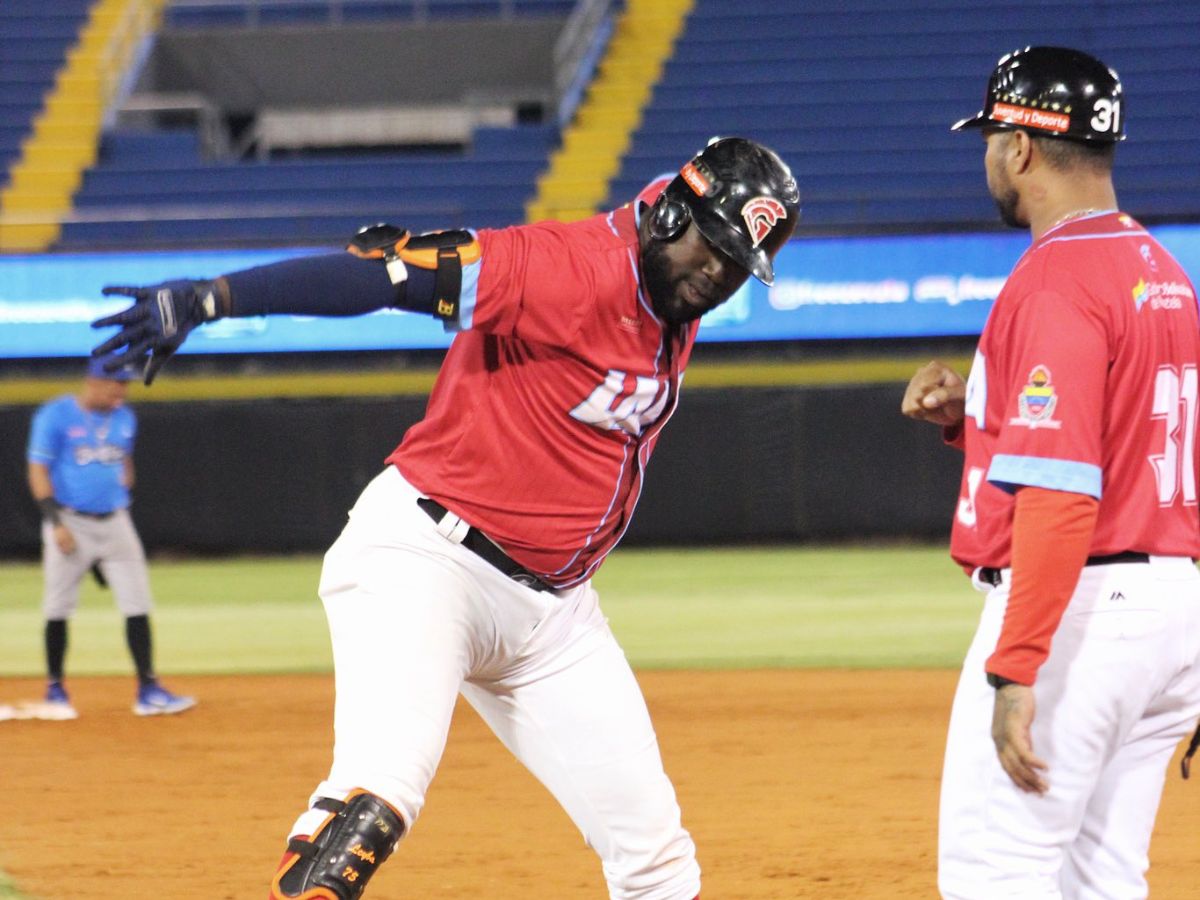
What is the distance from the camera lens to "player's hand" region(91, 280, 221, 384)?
115 inches

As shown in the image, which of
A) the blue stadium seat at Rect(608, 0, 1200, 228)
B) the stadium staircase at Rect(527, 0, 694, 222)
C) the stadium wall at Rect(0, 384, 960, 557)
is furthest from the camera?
the stadium staircase at Rect(527, 0, 694, 222)

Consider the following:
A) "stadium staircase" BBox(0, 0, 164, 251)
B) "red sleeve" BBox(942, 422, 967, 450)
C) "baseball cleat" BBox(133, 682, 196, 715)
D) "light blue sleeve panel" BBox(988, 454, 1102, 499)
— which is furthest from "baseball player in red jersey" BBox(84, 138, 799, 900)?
"stadium staircase" BBox(0, 0, 164, 251)

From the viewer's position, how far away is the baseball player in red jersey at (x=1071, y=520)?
2691mm

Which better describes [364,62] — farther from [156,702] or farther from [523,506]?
[523,506]

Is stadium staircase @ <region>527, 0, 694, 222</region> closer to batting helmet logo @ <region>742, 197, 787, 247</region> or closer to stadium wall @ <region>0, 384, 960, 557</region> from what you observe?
stadium wall @ <region>0, 384, 960, 557</region>

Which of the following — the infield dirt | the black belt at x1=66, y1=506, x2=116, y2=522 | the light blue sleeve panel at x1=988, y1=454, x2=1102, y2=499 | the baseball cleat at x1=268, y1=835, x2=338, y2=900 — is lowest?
the infield dirt

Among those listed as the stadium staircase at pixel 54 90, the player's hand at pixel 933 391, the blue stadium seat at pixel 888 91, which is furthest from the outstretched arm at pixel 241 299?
the stadium staircase at pixel 54 90

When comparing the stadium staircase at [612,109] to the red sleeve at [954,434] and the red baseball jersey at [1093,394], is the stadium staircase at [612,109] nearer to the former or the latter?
the red sleeve at [954,434]

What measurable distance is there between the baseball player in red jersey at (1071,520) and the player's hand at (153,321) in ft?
4.93

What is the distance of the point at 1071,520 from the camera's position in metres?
2.67

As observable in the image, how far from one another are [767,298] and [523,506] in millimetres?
12807

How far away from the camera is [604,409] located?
3.52 meters

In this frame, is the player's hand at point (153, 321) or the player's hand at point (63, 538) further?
the player's hand at point (63, 538)

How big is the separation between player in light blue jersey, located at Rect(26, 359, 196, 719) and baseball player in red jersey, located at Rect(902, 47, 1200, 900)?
6253mm
